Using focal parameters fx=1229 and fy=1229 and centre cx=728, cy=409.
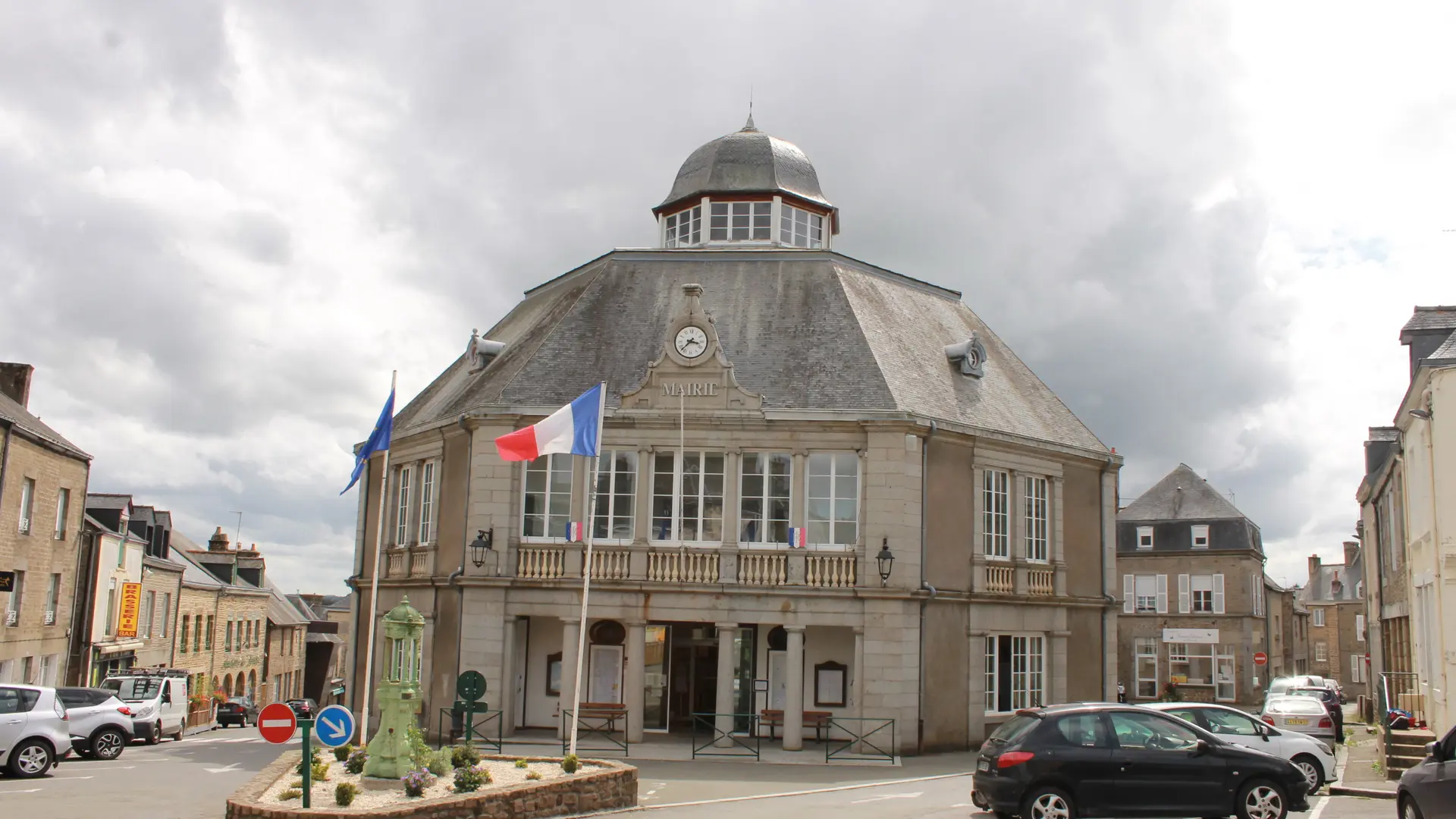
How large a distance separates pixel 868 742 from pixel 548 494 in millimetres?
8063

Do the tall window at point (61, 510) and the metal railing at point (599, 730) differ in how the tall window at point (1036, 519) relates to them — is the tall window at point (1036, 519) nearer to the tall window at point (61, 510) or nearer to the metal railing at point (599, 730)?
the metal railing at point (599, 730)

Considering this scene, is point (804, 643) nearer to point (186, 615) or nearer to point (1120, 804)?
point (1120, 804)

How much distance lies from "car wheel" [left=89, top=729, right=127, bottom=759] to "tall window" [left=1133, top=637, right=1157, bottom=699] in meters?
40.4

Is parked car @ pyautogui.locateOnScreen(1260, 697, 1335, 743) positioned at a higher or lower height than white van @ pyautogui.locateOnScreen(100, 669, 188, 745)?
higher

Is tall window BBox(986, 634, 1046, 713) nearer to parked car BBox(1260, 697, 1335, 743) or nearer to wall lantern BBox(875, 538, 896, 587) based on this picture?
wall lantern BBox(875, 538, 896, 587)

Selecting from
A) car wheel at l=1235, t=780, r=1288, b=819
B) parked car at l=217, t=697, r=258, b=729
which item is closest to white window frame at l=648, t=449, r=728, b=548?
car wheel at l=1235, t=780, r=1288, b=819

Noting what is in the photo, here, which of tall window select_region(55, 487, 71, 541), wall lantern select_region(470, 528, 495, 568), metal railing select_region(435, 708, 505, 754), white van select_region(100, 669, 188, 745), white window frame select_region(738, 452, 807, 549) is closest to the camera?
metal railing select_region(435, 708, 505, 754)

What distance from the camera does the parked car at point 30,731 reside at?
62.6ft

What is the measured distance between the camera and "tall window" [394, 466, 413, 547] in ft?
93.4

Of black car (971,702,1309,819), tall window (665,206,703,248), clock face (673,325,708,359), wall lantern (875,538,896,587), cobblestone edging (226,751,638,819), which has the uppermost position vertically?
tall window (665,206,703,248)

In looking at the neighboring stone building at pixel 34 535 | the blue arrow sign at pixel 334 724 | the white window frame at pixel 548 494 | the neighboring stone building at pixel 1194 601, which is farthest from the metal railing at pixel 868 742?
the neighboring stone building at pixel 1194 601

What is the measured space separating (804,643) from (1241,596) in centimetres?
3232

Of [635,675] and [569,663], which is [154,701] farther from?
[635,675]

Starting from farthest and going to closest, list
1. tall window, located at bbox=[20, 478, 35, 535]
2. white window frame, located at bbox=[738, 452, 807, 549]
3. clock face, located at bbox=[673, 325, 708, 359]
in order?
tall window, located at bbox=[20, 478, 35, 535]
clock face, located at bbox=[673, 325, 708, 359]
white window frame, located at bbox=[738, 452, 807, 549]
